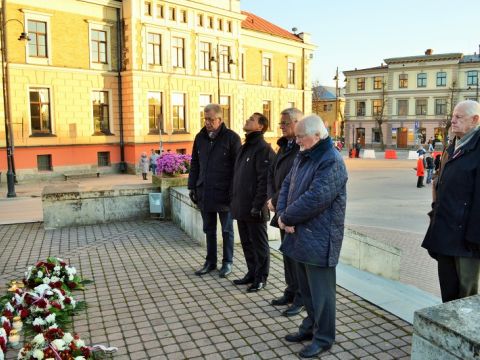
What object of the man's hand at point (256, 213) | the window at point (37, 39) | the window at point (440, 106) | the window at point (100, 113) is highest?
the window at point (37, 39)

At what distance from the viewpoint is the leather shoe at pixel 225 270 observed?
20.2 feet

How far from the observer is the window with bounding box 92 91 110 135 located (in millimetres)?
28577

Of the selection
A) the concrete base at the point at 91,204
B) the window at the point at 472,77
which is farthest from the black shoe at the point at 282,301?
the window at the point at 472,77

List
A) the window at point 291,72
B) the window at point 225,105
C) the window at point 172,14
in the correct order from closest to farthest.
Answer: the window at point 172,14 → the window at point 225,105 → the window at point 291,72

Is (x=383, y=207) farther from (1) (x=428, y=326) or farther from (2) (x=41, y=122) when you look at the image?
(2) (x=41, y=122)

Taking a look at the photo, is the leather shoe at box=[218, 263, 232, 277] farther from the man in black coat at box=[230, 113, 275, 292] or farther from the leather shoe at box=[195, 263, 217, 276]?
the man in black coat at box=[230, 113, 275, 292]

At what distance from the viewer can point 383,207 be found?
16.0m

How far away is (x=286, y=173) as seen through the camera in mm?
4879

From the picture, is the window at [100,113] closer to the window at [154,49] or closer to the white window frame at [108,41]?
the white window frame at [108,41]

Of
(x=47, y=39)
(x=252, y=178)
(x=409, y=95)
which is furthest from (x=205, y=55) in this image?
(x=409, y=95)

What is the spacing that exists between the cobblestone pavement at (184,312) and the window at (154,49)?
24.1 metres

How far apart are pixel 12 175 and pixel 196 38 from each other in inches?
697

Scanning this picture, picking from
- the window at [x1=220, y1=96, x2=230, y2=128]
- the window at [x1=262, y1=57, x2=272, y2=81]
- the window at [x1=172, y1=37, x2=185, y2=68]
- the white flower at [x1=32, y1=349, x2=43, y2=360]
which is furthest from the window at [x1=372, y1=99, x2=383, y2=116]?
the white flower at [x1=32, y1=349, x2=43, y2=360]

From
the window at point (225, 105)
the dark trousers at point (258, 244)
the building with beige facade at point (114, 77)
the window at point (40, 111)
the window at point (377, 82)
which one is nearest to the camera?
the dark trousers at point (258, 244)
